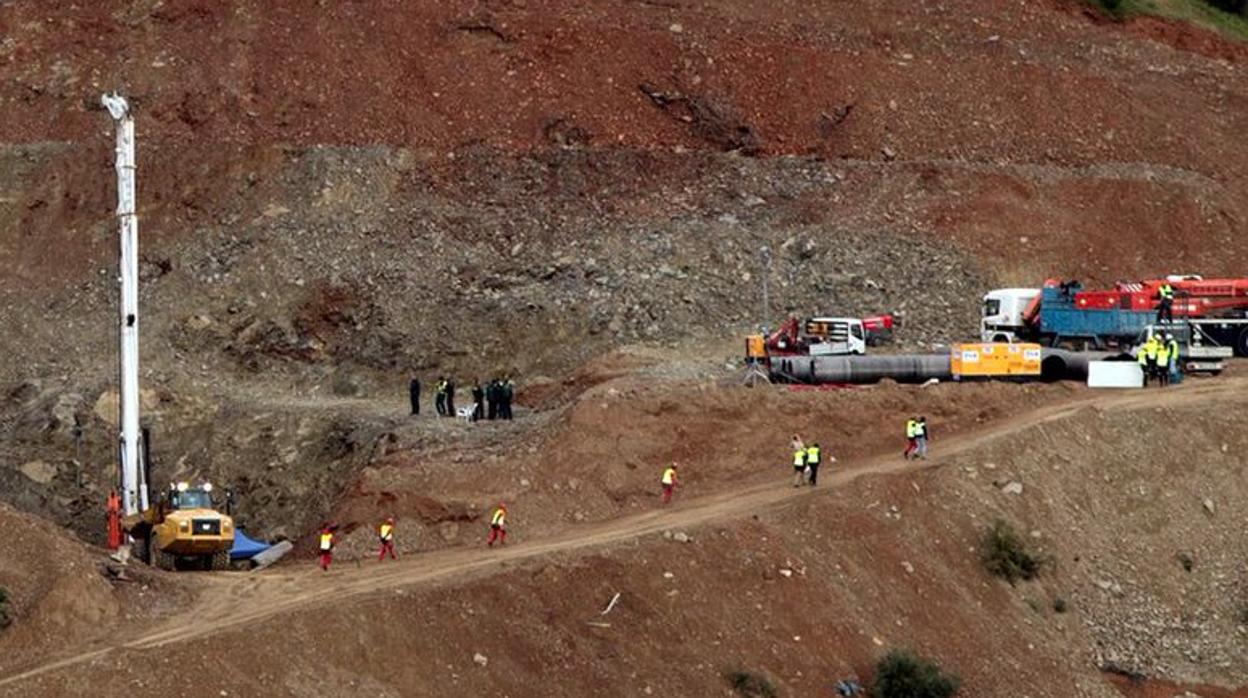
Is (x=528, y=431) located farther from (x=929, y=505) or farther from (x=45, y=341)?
(x=45, y=341)

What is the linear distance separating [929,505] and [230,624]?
46.7ft

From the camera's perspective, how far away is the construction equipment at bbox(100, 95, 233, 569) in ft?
157

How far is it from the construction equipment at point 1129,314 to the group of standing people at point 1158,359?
220 centimetres

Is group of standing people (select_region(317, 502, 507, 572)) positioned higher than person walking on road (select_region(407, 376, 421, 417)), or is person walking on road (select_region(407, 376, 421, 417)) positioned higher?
person walking on road (select_region(407, 376, 421, 417))

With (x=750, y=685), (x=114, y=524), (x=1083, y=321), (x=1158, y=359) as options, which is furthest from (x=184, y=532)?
(x=1083, y=321)

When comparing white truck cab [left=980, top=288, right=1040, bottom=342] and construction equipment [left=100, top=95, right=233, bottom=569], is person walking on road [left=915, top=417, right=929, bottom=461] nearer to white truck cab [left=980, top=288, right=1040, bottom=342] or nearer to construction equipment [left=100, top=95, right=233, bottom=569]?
white truck cab [left=980, top=288, right=1040, bottom=342]

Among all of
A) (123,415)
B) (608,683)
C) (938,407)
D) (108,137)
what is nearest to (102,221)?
(108,137)

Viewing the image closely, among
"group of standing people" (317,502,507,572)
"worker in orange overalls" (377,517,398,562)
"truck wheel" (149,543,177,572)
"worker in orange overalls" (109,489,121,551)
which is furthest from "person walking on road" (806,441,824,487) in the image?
"worker in orange overalls" (109,489,121,551)

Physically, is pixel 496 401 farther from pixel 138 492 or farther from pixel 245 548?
pixel 138 492

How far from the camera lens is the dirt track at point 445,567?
4247 cm

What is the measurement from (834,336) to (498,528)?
530 inches

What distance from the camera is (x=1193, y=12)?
80.7 meters

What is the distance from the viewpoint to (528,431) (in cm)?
5231

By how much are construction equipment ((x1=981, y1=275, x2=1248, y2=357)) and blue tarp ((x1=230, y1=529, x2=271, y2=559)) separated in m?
19.8
